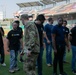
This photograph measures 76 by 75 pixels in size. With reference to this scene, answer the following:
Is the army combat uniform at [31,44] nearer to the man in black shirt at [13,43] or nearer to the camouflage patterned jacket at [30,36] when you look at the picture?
the camouflage patterned jacket at [30,36]

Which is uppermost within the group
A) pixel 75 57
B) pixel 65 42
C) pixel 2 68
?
pixel 65 42

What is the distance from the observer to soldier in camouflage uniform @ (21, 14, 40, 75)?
18.7 feet

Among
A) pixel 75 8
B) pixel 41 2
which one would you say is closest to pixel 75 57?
pixel 75 8

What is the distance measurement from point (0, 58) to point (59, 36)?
346 centimetres

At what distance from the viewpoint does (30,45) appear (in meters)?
5.70

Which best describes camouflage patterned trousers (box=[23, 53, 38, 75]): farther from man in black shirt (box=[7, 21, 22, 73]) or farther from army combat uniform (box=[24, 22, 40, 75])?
man in black shirt (box=[7, 21, 22, 73])

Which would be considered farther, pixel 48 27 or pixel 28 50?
pixel 48 27

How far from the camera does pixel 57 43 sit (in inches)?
291

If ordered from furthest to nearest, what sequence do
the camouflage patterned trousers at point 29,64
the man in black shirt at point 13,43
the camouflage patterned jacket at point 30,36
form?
the man in black shirt at point 13,43, the camouflage patterned trousers at point 29,64, the camouflage patterned jacket at point 30,36

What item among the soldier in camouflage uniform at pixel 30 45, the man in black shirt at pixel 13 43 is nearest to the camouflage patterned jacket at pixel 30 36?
the soldier in camouflage uniform at pixel 30 45

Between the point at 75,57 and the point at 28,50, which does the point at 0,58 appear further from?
the point at 28,50

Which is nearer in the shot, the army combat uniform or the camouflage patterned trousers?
the army combat uniform

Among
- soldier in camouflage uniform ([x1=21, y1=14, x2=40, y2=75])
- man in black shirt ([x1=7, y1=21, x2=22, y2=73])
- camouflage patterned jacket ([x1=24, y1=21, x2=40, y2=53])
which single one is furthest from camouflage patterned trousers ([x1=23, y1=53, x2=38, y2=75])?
man in black shirt ([x1=7, y1=21, x2=22, y2=73])

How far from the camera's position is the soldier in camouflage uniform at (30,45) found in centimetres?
569
